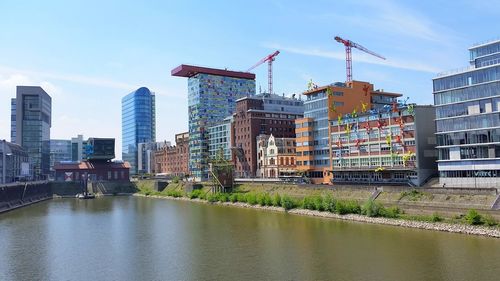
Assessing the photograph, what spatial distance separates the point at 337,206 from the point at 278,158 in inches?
2471

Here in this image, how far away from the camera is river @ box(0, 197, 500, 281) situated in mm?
48500

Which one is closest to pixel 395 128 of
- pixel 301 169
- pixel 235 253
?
pixel 301 169

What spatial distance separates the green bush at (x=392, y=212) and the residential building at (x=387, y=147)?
21445 millimetres

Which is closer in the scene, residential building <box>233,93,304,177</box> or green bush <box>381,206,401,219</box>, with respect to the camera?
green bush <box>381,206,401,219</box>

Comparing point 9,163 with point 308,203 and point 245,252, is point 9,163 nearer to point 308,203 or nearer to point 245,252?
point 308,203

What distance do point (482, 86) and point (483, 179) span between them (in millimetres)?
16922

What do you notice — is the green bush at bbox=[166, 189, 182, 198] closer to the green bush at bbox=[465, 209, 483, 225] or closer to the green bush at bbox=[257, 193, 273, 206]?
the green bush at bbox=[257, 193, 273, 206]

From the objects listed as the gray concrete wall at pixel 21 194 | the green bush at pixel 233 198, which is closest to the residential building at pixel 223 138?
the green bush at pixel 233 198

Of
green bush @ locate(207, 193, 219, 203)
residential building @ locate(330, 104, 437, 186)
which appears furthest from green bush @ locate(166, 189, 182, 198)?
residential building @ locate(330, 104, 437, 186)

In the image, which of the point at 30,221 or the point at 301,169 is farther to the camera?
the point at 301,169

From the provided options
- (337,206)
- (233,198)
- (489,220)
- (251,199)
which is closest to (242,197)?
(233,198)

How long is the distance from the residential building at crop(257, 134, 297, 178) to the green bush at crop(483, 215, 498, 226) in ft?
271

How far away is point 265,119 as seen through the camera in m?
171

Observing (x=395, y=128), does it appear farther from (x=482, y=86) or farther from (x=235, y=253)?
(x=235, y=253)
